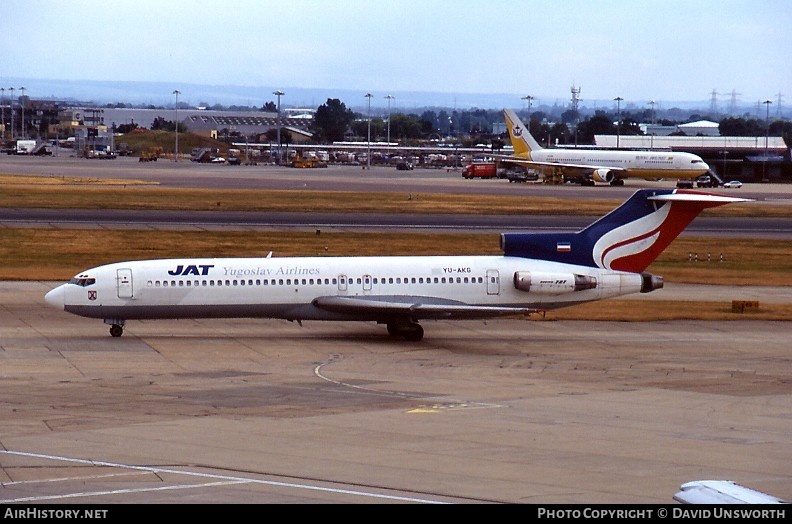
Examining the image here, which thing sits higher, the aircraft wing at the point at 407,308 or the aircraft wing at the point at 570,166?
the aircraft wing at the point at 570,166

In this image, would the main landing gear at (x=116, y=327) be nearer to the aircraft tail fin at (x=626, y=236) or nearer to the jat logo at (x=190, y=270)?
the jat logo at (x=190, y=270)

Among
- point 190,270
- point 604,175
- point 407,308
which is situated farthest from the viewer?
point 604,175

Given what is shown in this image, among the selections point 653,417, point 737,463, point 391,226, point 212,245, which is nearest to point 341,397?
A: point 653,417

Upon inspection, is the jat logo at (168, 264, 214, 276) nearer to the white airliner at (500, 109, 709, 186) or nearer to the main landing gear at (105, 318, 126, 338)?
the main landing gear at (105, 318, 126, 338)

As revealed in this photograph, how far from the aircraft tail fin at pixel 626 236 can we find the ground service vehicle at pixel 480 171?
109 m

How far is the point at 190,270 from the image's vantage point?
41.8 meters

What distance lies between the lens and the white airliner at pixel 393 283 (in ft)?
136

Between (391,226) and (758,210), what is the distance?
36.1 metres

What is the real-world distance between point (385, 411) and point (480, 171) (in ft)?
409

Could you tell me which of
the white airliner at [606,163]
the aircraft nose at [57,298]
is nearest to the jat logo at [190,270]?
the aircraft nose at [57,298]

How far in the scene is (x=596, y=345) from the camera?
137 feet

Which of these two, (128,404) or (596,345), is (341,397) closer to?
(128,404)

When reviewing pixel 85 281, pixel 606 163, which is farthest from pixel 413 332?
pixel 606 163

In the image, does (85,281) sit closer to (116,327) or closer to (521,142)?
→ (116,327)
